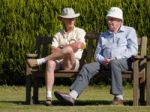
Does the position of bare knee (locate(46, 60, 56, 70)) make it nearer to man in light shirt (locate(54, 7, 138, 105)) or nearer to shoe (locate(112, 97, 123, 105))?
man in light shirt (locate(54, 7, 138, 105))

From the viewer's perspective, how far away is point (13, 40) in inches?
576

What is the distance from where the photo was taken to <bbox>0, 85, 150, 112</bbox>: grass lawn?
9828 millimetres

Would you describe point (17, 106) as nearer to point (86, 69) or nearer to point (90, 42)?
point (86, 69)

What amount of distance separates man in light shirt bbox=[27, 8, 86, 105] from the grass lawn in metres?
0.47

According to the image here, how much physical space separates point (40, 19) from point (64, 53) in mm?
3928

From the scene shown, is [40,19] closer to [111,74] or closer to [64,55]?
[64,55]

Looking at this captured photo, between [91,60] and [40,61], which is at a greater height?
[40,61]

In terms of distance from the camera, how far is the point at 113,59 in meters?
10.7

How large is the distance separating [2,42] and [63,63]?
394cm

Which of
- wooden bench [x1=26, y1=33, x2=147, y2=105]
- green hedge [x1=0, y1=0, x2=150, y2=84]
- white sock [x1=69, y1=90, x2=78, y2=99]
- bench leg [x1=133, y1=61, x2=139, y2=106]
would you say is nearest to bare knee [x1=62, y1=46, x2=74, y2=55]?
wooden bench [x1=26, y1=33, x2=147, y2=105]

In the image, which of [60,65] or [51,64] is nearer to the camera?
[51,64]

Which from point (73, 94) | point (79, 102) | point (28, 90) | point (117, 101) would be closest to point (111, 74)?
point (117, 101)

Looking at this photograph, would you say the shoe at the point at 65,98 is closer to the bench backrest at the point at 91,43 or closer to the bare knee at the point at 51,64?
the bare knee at the point at 51,64

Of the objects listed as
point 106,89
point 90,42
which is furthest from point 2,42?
point 90,42
